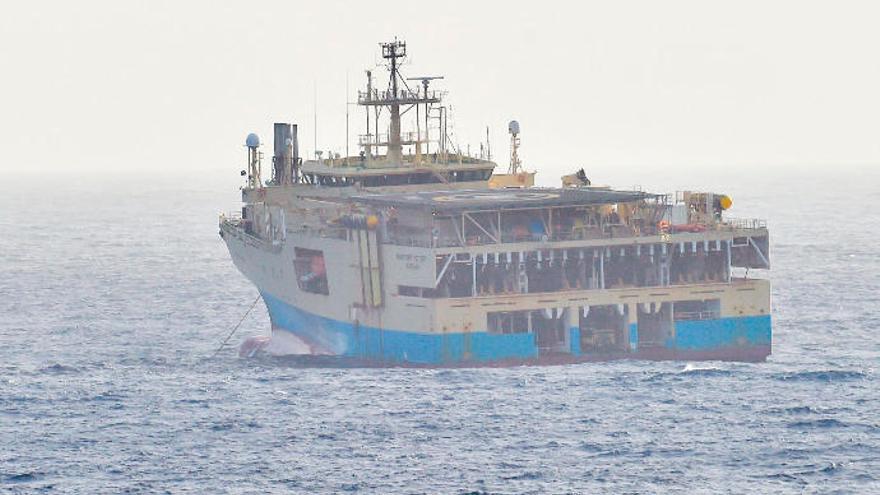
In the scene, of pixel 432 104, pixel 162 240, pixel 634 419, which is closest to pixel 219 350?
pixel 432 104

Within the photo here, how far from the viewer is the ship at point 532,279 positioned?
292 ft

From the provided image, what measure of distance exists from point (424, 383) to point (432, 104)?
24.5m

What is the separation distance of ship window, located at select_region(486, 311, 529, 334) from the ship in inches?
3.7

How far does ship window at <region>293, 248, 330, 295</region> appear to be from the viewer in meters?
97.0

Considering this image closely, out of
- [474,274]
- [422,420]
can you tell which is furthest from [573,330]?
[422,420]

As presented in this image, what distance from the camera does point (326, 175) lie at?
106500 millimetres

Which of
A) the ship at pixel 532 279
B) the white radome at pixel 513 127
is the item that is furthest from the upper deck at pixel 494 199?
the white radome at pixel 513 127

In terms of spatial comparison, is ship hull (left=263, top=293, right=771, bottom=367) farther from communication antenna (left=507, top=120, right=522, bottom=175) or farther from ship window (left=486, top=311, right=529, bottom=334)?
communication antenna (left=507, top=120, right=522, bottom=175)

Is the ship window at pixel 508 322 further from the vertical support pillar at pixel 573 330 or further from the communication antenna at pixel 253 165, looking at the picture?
the communication antenna at pixel 253 165

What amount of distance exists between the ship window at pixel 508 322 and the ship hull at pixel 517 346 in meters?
0.75

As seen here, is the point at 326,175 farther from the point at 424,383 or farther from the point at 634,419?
the point at 634,419

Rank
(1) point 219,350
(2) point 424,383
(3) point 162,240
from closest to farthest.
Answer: (2) point 424,383
(1) point 219,350
(3) point 162,240

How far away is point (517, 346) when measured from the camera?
89.3 meters

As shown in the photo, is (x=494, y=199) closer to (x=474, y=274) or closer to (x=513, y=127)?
(x=474, y=274)
